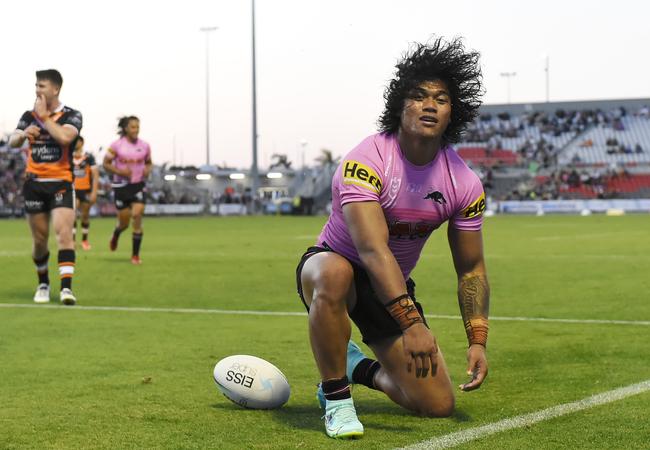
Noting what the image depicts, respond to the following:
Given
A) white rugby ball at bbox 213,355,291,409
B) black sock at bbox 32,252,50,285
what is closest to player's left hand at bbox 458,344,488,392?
white rugby ball at bbox 213,355,291,409

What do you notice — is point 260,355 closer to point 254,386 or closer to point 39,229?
point 254,386

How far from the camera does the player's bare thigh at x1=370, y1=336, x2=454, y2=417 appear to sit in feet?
16.9

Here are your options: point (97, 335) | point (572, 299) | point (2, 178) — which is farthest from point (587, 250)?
point (2, 178)

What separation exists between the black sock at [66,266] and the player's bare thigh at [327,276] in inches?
267

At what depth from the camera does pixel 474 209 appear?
5234 mm

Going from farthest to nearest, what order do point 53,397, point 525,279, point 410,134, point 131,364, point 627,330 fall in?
point 525,279
point 627,330
point 131,364
point 53,397
point 410,134

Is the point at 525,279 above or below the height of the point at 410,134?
below

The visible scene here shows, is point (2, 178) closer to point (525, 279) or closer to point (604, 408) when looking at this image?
point (525, 279)

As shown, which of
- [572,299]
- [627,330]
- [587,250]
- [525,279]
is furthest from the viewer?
[587,250]

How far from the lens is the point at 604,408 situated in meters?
5.31

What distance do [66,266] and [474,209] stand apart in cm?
730

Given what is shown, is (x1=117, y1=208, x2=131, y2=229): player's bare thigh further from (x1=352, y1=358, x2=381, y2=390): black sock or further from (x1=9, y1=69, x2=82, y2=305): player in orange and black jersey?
(x1=352, y1=358, x2=381, y2=390): black sock

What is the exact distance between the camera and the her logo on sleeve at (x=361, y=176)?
4.86m

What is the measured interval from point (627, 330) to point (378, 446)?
4.64 m
